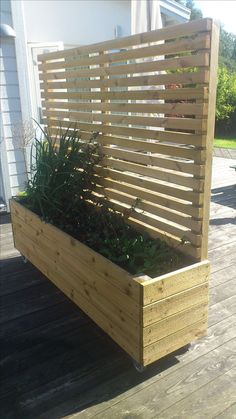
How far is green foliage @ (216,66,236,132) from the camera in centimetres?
1240

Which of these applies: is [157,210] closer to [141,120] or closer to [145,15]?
[141,120]

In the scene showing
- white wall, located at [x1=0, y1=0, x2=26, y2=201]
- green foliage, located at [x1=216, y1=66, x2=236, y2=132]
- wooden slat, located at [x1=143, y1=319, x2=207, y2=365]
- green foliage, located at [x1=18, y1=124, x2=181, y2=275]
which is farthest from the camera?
green foliage, located at [x1=216, y1=66, x2=236, y2=132]

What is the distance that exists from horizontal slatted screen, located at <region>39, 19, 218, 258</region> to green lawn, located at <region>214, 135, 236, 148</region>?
7.99 metres

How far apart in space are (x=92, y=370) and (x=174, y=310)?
579 mm

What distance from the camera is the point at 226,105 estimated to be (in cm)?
1245

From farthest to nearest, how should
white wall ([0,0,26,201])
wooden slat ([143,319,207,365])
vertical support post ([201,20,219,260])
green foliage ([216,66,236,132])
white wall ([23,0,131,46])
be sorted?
1. green foliage ([216,66,236,132])
2. white wall ([23,0,131,46])
3. white wall ([0,0,26,201])
4. wooden slat ([143,319,207,365])
5. vertical support post ([201,20,219,260])

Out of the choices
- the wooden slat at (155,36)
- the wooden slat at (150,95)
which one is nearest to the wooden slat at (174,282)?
the wooden slat at (150,95)

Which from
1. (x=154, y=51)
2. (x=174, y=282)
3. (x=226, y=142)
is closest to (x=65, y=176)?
(x=154, y=51)

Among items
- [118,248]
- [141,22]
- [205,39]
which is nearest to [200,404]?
[118,248]

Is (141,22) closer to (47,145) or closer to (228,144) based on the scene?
(47,145)

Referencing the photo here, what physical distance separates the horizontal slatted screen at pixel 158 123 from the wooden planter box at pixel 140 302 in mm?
270

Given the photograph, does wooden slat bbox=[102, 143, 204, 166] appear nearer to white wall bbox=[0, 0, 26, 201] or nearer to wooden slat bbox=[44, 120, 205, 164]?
wooden slat bbox=[44, 120, 205, 164]

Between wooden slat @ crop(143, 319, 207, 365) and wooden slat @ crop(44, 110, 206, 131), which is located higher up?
wooden slat @ crop(44, 110, 206, 131)

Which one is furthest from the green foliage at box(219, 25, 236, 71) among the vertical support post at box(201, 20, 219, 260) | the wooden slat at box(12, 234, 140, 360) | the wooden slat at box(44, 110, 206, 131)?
the vertical support post at box(201, 20, 219, 260)
